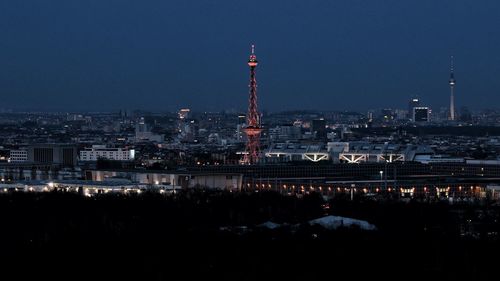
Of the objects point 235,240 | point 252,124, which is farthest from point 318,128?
point 235,240

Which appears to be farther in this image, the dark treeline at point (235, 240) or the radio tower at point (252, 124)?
the radio tower at point (252, 124)

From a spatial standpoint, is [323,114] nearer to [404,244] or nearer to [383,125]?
[383,125]

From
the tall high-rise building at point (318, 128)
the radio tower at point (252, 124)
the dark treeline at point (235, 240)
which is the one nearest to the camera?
the dark treeline at point (235, 240)

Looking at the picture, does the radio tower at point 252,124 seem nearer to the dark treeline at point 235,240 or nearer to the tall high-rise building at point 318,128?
the dark treeline at point 235,240

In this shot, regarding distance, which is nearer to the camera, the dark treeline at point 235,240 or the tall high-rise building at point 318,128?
the dark treeline at point 235,240

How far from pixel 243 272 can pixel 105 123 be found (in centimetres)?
11230

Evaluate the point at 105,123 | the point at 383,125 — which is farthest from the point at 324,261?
the point at 105,123

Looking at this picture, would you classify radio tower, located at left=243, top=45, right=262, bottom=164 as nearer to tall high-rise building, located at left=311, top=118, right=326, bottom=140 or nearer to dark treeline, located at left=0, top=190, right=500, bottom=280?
dark treeline, located at left=0, top=190, right=500, bottom=280

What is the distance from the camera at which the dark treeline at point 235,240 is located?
2419cm

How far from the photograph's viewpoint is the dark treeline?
24.2 m

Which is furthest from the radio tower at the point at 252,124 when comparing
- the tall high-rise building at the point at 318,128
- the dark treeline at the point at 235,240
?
the tall high-rise building at the point at 318,128

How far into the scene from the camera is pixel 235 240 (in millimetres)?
27172

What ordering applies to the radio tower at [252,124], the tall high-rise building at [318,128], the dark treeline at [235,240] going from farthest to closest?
the tall high-rise building at [318,128] < the radio tower at [252,124] < the dark treeline at [235,240]

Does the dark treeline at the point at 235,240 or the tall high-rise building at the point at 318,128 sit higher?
the tall high-rise building at the point at 318,128
